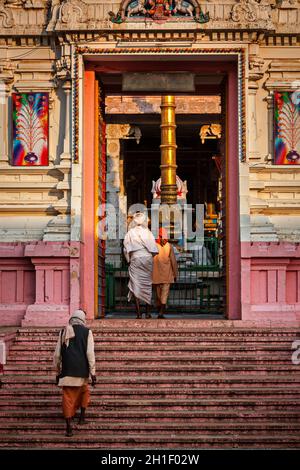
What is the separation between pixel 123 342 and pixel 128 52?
3927 millimetres

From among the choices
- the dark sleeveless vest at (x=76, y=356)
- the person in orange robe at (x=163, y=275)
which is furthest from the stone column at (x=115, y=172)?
the dark sleeveless vest at (x=76, y=356)

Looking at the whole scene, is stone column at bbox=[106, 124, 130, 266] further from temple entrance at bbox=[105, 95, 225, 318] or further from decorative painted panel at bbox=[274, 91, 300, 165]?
decorative painted panel at bbox=[274, 91, 300, 165]

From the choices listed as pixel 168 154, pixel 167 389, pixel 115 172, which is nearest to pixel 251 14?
pixel 168 154

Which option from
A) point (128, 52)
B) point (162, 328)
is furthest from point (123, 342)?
point (128, 52)

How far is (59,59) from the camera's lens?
14.0 metres

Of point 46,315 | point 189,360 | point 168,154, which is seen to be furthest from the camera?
point 168,154

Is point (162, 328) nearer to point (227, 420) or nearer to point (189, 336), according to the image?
point (189, 336)

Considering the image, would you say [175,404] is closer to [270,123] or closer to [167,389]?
[167,389]

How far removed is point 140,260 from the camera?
1458 centimetres

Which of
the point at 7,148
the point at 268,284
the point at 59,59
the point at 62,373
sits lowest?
the point at 62,373

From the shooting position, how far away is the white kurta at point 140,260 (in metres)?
14.5

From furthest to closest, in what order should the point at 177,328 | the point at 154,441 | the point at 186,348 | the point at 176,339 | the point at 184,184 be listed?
the point at 184,184, the point at 177,328, the point at 176,339, the point at 186,348, the point at 154,441

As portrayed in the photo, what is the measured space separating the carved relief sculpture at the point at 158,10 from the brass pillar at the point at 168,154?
14.4ft

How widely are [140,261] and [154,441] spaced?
4.56 m
